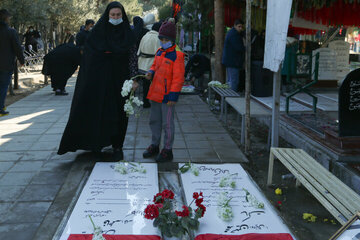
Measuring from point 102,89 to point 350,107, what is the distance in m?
3.04

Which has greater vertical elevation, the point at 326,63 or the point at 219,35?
the point at 219,35

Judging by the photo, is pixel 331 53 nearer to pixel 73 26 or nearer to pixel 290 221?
pixel 290 221

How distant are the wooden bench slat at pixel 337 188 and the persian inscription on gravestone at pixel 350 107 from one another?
2.70 feet

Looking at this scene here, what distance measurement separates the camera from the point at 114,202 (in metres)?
3.91

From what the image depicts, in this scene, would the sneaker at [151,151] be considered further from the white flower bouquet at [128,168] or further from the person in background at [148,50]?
the person in background at [148,50]

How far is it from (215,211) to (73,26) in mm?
18864

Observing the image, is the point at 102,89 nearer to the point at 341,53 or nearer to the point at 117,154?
the point at 117,154

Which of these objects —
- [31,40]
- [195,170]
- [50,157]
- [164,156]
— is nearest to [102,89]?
[164,156]

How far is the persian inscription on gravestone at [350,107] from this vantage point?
467cm

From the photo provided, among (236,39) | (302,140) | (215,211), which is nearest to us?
(215,211)

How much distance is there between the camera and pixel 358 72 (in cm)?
466

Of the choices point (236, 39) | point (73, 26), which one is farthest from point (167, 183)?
point (73, 26)

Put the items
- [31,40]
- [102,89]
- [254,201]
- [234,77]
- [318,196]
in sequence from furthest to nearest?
1. [31,40]
2. [234,77]
3. [102,89]
4. [254,201]
5. [318,196]

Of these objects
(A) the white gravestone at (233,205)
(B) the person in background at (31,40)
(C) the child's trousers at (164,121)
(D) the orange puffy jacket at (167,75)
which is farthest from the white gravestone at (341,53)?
(B) the person in background at (31,40)
